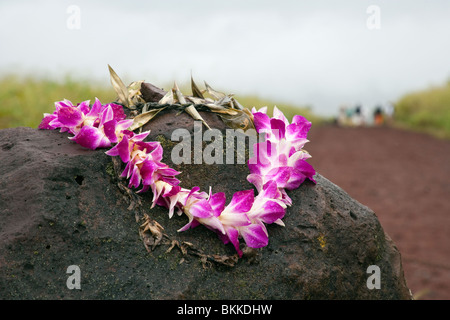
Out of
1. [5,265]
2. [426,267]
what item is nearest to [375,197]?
[426,267]

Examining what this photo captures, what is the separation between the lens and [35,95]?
7258 mm

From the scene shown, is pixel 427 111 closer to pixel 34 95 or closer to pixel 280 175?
pixel 34 95

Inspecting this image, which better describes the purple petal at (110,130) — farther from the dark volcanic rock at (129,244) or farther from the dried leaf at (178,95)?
the dried leaf at (178,95)

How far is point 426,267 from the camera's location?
6.43m

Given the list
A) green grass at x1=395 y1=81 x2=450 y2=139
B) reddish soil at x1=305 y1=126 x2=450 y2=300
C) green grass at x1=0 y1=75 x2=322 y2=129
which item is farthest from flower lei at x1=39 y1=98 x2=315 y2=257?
green grass at x1=395 y1=81 x2=450 y2=139

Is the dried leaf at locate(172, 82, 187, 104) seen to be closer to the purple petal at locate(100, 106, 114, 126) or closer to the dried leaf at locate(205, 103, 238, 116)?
the dried leaf at locate(205, 103, 238, 116)

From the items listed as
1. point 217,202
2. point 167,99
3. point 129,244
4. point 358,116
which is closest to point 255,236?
point 217,202

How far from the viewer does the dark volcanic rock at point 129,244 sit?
204 centimetres

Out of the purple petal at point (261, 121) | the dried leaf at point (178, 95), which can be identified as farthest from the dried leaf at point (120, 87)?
the purple petal at point (261, 121)

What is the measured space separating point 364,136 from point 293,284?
15.5 metres

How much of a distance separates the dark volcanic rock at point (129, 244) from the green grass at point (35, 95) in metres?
4.01

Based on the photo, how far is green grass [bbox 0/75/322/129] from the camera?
653 centimetres

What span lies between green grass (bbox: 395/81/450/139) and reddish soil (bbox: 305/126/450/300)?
5.30ft

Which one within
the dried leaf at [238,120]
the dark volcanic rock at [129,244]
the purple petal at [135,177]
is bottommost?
the dark volcanic rock at [129,244]
